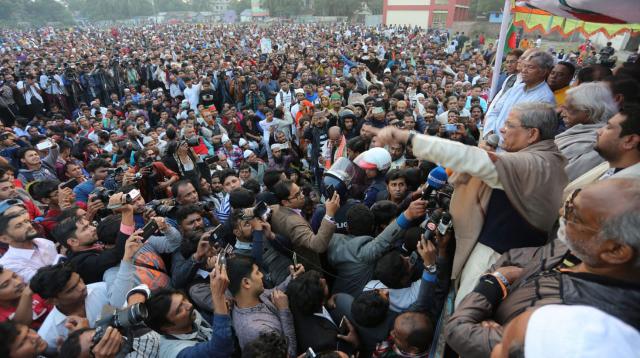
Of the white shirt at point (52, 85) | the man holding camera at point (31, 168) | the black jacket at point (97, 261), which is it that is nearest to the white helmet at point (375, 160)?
the black jacket at point (97, 261)

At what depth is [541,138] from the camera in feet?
6.43

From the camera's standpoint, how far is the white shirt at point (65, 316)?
2.23 m

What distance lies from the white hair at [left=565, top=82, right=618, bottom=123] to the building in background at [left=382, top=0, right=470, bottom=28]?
135ft

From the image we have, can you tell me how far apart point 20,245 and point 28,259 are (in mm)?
138

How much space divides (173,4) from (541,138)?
94.4 meters

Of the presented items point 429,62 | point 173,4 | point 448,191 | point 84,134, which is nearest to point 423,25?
point 429,62

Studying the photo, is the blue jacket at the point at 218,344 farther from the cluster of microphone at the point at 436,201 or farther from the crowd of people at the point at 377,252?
the cluster of microphone at the point at 436,201

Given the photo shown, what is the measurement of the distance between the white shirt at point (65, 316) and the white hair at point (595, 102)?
386 cm

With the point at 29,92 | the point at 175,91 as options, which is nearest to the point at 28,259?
the point at 175,91

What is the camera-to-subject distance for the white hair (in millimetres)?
2703

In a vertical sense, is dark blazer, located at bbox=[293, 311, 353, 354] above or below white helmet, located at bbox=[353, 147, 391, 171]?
below

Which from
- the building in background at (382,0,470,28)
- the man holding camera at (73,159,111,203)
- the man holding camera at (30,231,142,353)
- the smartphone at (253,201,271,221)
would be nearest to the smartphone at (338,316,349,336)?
the smartphone at (253,201,271,221)

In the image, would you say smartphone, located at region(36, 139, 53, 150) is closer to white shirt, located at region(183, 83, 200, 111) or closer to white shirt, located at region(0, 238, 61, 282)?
white shirt, located at region(0, 238, 61, 282)

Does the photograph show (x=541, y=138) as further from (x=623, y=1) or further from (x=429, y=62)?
(x=429, y=62)
